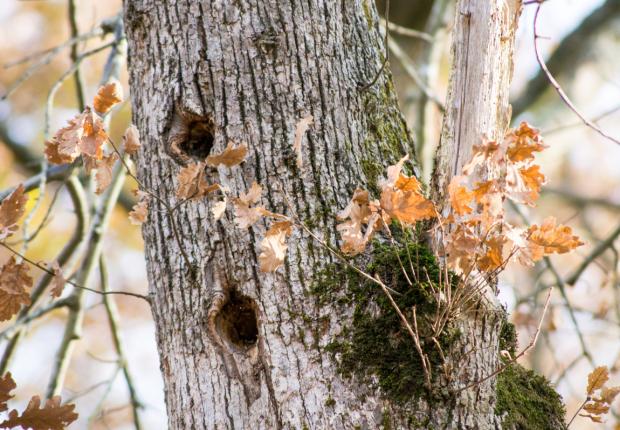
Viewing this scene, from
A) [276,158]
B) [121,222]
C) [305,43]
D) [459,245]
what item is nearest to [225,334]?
[276,158]

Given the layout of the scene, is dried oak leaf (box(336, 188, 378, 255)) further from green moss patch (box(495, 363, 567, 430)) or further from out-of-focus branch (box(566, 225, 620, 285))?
out-of-focus branch (box(566, 225, 620, 285))

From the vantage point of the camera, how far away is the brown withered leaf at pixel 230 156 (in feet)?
6.27

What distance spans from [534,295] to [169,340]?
2.92 meters

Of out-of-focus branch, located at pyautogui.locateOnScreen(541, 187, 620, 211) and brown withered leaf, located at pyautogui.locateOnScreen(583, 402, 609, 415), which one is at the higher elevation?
out-of-focus branch, located at pyautogui.locateOnScreen(541, 187, 620, 211)

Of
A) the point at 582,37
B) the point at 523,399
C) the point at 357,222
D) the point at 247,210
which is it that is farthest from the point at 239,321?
the point at 582,37

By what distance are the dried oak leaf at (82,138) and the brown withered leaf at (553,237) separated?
1.23 m

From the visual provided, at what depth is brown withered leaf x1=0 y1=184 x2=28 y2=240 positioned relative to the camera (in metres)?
2.06

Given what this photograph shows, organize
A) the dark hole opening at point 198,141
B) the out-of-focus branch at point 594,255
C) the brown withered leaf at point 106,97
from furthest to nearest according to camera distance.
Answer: the out-of-focus branch at point 594,255
the dark hole opening at point 198,141
the brown withered leaf at point 106,97

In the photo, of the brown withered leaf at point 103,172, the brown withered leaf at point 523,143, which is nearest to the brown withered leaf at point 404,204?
the brown withered leaf at point 523,143

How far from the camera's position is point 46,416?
2100 mm

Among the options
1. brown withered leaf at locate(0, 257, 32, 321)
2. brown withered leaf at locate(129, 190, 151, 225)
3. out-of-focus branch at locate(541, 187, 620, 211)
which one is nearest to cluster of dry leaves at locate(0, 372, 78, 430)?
brown withered leaf at locate(0, 257, 32, 321)

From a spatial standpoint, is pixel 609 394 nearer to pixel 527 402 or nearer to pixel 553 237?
pixel 527 402

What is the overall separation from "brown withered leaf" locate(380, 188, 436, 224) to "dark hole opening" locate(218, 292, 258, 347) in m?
0.53

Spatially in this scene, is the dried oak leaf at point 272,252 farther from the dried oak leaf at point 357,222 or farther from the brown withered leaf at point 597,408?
the brown withered leaf at point 597,408
